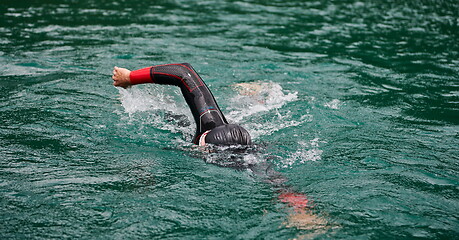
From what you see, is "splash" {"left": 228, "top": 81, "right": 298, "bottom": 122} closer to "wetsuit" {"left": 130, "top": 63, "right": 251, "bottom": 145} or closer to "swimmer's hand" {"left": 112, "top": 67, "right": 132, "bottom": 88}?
"wetsuit" {"left": 130, "top": 63, "right": 251, "bottom": 145}

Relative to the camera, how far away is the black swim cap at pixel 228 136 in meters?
4.69

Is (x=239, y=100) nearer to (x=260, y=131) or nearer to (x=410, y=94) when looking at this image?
(x=260, y=131)

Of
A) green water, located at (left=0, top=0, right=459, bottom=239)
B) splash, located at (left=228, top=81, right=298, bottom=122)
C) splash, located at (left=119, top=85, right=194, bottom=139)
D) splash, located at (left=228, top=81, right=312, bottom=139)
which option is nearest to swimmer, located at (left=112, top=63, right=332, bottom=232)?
green water, located at (left=0, top=0, right=459, bottom=239)

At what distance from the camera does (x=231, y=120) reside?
6.26 m

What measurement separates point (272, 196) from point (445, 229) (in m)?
1.48

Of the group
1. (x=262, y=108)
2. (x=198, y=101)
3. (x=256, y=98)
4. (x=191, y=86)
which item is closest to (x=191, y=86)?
(x=191, y=86)

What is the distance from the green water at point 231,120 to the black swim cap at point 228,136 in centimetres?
19

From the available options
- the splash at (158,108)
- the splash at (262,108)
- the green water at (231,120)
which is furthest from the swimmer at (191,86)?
the splash at (262,108)

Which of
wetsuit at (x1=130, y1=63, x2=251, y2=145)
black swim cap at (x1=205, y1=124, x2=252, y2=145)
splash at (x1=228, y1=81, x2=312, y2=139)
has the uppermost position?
wetsuit at (x1=130, y1=63, x2=251, y2=145)

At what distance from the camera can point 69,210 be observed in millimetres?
3594

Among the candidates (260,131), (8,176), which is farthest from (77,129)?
(260,131)

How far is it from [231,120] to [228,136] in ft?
5.15

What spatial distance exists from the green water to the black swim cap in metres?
0.19

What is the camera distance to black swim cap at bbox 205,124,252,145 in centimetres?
469
